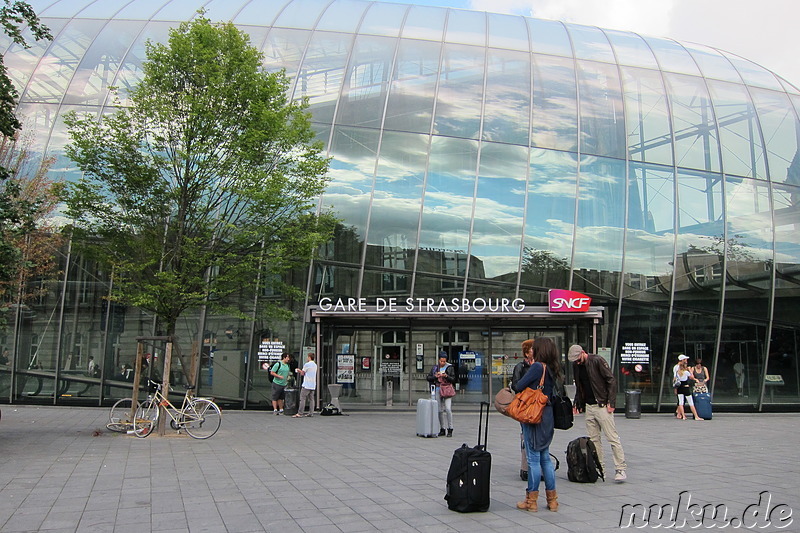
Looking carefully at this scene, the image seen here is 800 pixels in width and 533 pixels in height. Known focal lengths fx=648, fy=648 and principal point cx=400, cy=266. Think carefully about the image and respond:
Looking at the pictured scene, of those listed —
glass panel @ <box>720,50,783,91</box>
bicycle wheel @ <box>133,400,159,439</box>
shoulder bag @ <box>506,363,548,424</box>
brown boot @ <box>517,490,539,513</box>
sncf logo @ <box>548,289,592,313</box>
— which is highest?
glass panel @ <box>720,50,783,91</box>

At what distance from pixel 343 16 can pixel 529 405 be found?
21015 mm

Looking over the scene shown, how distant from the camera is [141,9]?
24547 mm

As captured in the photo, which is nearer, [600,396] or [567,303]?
[600,396]

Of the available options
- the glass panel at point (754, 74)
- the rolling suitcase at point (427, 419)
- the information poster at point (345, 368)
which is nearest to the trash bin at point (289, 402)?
the information poster at point (345, 368)

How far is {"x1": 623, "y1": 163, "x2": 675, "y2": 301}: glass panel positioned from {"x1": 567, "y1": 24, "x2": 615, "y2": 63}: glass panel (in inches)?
191

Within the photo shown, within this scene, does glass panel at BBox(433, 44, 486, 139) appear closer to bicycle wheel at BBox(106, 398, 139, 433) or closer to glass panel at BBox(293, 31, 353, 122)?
glass panel at BBox(293, 31, 353, 122)

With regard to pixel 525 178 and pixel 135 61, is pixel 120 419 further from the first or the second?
pixel 525 178

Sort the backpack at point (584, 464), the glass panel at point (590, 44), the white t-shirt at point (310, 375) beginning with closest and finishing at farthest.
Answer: the backpack at point (584, 464), the white t-shirt at point (310, 375), the glass panel at point (590, 44)

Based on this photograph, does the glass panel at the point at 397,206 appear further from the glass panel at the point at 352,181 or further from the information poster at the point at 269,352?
the information poster at the point at 269,352

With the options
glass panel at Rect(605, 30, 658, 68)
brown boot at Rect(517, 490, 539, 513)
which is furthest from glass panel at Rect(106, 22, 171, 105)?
brown boot at Rect(517, 490, 539, 513)

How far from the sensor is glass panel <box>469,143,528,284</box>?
20797 mm

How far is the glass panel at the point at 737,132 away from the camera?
23.0 m

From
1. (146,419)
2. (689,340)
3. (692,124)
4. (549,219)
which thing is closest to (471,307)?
(549,219)

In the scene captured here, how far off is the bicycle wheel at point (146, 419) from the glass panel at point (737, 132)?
66.0ft
